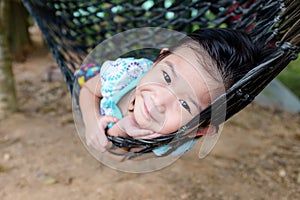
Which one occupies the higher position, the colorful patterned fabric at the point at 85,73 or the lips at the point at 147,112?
the lips at the point at 147,112

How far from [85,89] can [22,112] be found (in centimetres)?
72

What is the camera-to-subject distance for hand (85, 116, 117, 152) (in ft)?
3.14

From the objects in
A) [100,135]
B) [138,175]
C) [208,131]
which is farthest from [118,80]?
[138,175]

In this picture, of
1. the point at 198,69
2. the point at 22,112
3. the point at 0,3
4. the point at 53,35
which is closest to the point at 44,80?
the point at 22,112

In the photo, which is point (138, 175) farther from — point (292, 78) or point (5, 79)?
point (292, 78)

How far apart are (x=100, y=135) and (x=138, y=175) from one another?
Result: 435mm

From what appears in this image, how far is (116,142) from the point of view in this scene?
88cm

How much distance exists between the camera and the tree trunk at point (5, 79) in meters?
1.68

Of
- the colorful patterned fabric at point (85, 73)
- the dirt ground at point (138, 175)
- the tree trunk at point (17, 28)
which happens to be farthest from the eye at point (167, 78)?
the tree trunk at point (17, 28)

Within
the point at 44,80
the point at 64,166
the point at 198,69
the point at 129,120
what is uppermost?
the point at 198,69

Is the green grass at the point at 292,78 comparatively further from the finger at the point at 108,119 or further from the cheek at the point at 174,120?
the cheek at the point at 174,120

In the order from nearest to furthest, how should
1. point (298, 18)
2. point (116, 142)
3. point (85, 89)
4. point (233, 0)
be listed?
point (298, 18) → point (116, 142) → point (85, 89) → point (233, 0)

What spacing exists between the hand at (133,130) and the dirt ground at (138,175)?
0.39 meters

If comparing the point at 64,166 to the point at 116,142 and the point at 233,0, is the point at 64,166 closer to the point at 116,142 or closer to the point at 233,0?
the point at 116,142
